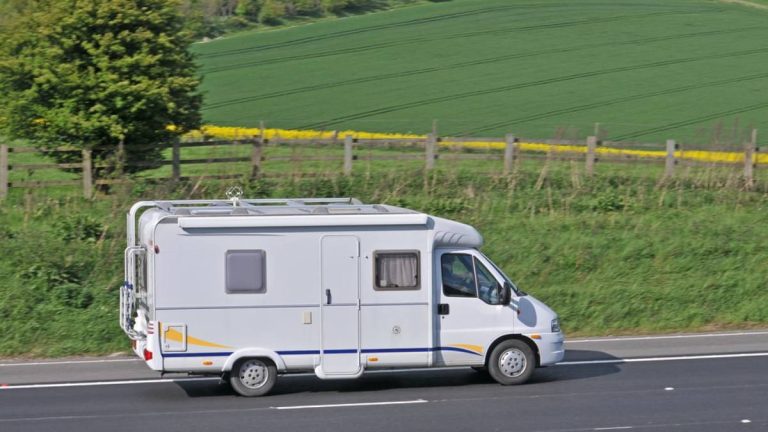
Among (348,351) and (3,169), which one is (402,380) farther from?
(3,169)

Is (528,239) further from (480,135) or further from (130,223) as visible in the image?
(480,135)

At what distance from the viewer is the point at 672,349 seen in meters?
17.8

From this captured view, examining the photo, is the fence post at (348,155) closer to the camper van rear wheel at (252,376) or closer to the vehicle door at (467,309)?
the vehicle door at (467,309)

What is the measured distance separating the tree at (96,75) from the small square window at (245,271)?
1152 cm

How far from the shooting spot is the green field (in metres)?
43.5

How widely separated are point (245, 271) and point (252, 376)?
1335 millimetres

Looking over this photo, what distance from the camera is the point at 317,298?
1416 cm

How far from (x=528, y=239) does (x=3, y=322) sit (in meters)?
10.2

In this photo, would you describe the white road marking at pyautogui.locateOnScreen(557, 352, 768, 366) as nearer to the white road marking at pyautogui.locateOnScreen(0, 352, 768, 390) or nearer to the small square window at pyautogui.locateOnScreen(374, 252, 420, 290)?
the white road marking at pyautogui.locateOnScreen(0, 352, 768, 390)

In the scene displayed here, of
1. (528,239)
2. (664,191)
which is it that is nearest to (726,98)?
(664,191)

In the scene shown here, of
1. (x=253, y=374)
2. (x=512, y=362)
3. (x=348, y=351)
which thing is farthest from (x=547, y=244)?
(x=253, y=374)

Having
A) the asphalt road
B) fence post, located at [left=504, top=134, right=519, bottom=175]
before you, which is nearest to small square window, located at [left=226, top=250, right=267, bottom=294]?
the asphalt road

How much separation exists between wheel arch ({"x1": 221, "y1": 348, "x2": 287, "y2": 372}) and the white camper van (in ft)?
0.04

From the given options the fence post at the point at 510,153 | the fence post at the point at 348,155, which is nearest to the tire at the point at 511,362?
the fence post at the point at 348,155
